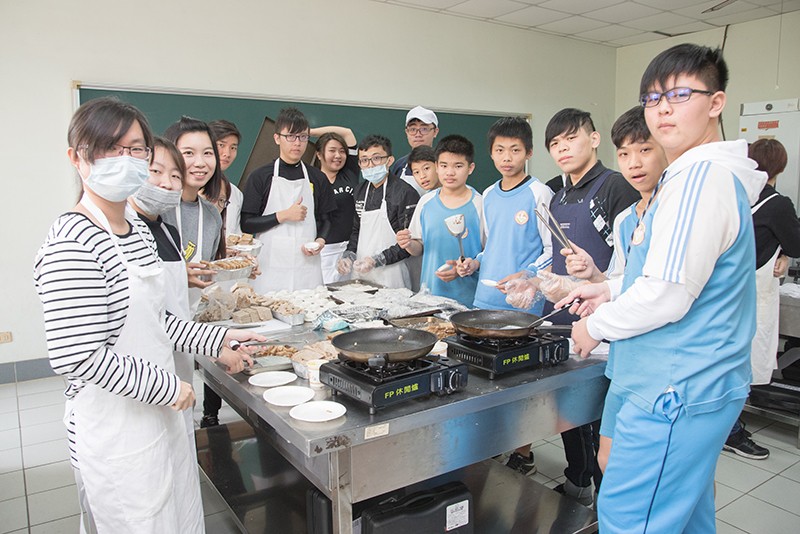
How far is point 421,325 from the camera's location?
88.7 inches

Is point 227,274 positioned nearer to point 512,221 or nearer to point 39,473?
point 512,221

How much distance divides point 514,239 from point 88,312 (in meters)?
1.98

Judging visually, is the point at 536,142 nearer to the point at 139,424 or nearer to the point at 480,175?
the point at 480,175

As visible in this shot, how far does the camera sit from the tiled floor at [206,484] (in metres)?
2.55

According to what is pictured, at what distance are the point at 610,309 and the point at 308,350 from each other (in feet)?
3.31

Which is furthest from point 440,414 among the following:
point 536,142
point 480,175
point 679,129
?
point 536,142

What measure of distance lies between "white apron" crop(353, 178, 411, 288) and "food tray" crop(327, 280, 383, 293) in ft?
0.72

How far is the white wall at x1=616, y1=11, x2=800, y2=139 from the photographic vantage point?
6.13m

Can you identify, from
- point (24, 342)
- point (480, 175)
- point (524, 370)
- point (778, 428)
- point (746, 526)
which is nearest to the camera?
point (524, 370)

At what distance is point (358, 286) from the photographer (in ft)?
10.5

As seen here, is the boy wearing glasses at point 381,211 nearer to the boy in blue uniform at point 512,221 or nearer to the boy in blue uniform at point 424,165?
the boy in blue uniform at point 424,165

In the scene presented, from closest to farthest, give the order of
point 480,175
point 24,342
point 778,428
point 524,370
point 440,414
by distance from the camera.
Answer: point 440,414
point 524,370
point 778,428
point 24,342
point 480,175

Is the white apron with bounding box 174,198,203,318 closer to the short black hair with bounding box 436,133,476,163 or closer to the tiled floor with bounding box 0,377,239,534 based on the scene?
the tiled floor with bounding box 0,377,239,534

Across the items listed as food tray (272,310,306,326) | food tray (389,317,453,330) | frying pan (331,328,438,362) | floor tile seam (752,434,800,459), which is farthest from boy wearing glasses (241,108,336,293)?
floor tile seam (752,434,800,459)
